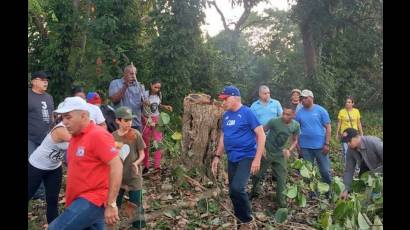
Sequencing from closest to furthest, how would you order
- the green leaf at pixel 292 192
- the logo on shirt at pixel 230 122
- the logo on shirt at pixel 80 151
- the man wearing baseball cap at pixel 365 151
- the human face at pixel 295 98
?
1. the logo on shirt at pixel 80 151
2. the man wearing baseball cap at pixel 365 151
3. the logo on shirt at pixel 230 122
4. the green leaf at pixel 292 192
5. the human face at pixel 295 98

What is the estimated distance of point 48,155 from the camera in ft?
15.7

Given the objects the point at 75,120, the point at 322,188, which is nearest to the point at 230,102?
the point at 322,188

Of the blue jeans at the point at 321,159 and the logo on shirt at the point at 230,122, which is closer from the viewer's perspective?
the logo on shirt at the point at 230,122

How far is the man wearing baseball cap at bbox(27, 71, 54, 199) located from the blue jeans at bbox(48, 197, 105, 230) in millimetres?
2489

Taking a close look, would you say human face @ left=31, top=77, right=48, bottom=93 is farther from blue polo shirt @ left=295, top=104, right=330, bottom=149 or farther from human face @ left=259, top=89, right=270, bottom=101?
blue polo shirt @ left=295, top=104, right=330, bottom=149

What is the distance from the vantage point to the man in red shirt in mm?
3602

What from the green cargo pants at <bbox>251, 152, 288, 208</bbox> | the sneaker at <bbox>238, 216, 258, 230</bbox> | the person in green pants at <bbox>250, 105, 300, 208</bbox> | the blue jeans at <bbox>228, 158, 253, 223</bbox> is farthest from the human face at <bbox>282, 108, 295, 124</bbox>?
the sneaker at <bbox>238, 216, 258, 230</bbox>

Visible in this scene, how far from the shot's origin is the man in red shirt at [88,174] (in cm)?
360

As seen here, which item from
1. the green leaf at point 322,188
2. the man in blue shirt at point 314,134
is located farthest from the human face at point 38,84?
the man in blue shirt at point 314,134

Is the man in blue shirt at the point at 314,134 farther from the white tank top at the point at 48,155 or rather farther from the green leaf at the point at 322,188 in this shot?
the white tank top at the point at 48,155

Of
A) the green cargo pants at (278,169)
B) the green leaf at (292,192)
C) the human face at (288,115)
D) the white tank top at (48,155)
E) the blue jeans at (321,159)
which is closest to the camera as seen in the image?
the white tank top at (48,155)

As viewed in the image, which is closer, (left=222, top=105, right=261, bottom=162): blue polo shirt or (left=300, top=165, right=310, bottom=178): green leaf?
(left=222, top=105, right=261, bottom=162): blue polo shirt

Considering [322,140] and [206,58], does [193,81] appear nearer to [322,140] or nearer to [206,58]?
[206,58]
